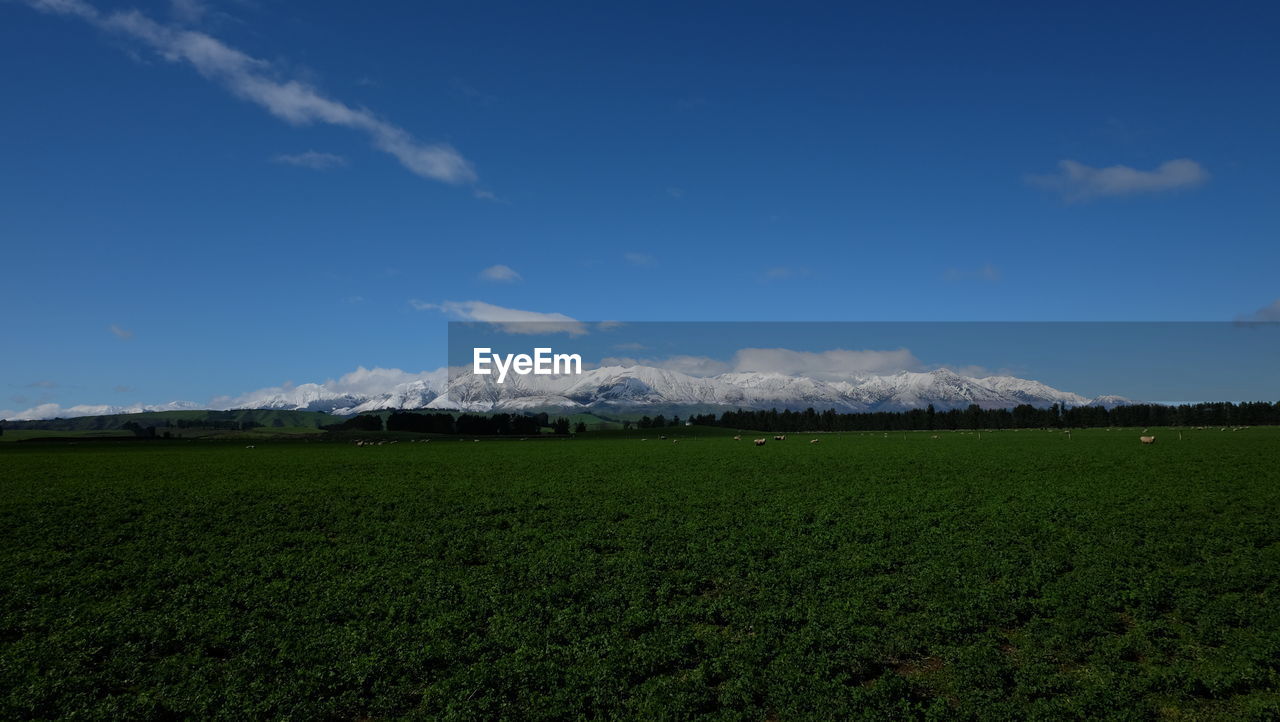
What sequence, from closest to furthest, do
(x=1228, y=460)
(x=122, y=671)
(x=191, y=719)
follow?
(x=191, y=719), (x=122, y=671), (x=1228, y=460)

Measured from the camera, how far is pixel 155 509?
98.2ft

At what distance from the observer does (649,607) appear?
55.0 feet

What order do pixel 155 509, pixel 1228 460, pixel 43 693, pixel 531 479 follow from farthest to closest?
1. pixel 1228 460
2. pixel 531 479
3. pixel 155 509
4. pixel 43 693

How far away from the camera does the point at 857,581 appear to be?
717 inches

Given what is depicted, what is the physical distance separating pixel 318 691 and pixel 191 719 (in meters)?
2.06

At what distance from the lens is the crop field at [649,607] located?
40.6 feet

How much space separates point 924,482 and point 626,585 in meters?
25.8

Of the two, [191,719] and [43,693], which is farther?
[43,693]

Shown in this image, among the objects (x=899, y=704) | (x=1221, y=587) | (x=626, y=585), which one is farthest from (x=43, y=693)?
(x=1221, y=587)

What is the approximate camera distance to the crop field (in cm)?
1238

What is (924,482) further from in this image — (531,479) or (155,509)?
(155,509)

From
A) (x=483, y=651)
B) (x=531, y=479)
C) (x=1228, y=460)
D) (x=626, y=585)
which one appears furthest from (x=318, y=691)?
(x=1228, y=460)

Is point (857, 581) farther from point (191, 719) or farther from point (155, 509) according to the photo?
point (155, 509)

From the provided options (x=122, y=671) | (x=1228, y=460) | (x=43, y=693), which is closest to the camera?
(x=43, y=693)
